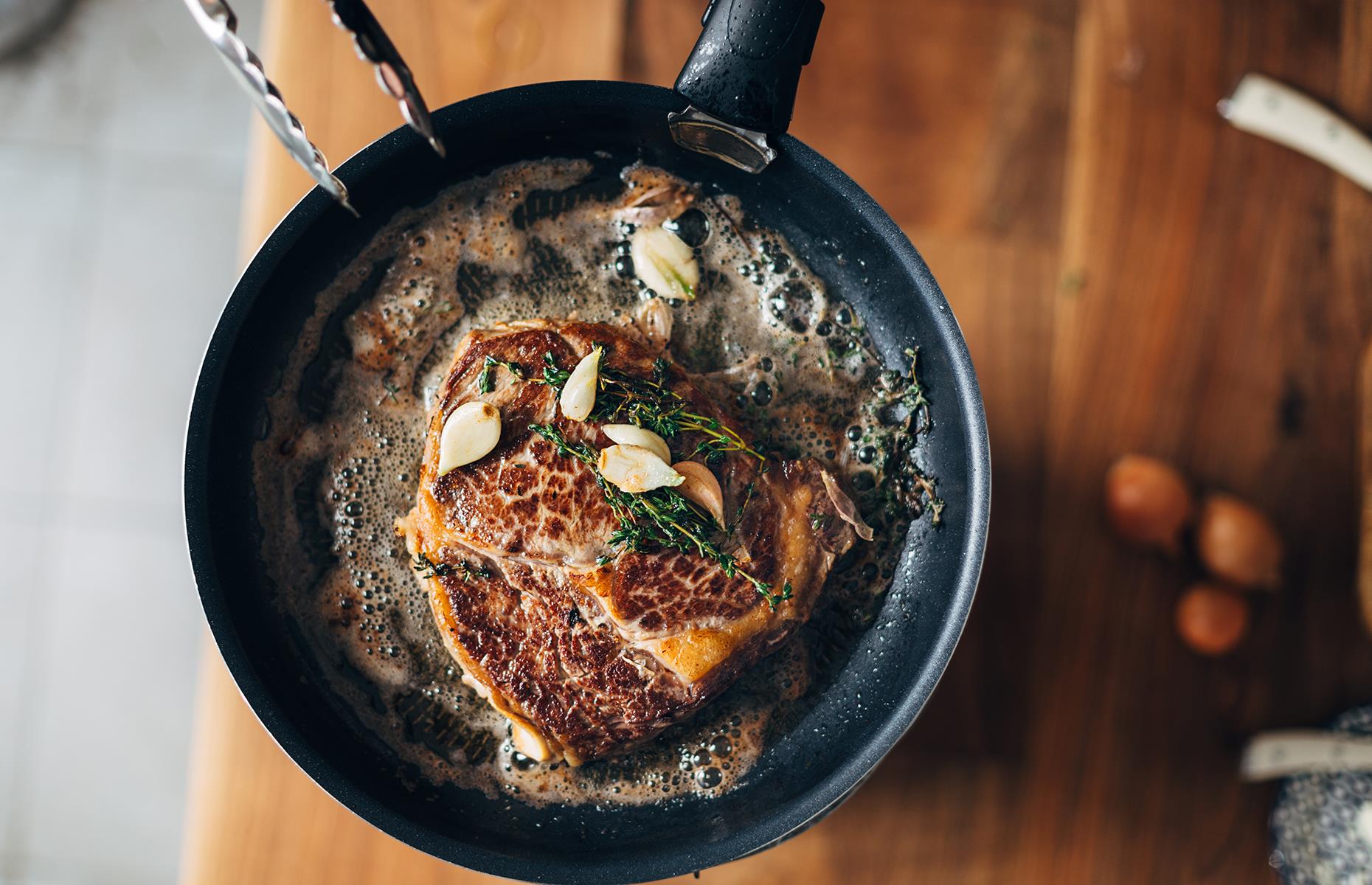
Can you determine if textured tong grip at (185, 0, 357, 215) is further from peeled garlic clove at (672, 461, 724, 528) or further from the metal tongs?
peeled garlic clove at (672, 461, 724, 528)

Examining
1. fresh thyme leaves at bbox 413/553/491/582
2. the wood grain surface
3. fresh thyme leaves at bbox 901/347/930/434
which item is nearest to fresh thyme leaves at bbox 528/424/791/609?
fresh thyme leaves at bbox 413/553/491/582

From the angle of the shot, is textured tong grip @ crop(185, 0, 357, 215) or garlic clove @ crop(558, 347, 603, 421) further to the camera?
garlic clove @ crop(558, 347, 603, 421)

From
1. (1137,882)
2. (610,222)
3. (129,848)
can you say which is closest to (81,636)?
(129,848)


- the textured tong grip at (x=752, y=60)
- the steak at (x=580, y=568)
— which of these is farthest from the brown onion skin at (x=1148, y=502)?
the textured tong grip at (x=752, y=60)

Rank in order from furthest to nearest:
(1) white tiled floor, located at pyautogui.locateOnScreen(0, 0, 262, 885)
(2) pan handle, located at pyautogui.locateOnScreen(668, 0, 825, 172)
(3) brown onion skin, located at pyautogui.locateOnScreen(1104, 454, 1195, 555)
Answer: (1) white tiled floor, located at pyautogui.locateOnScreen(0, 0, 262, 885) → (3) brown onion skin, located at pyautogui.locateOnScreen(1104, 454, 1195, 555) → (2) pan handle, located at pyautogui.locateOnScreen(668, 0, 825, 172)

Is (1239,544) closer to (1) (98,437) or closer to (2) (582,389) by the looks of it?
(2) (582,389)

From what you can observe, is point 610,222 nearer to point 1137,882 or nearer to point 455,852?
point 455,852

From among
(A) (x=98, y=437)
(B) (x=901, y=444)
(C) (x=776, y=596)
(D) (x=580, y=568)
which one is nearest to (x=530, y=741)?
(D) (x=580, y=568)
